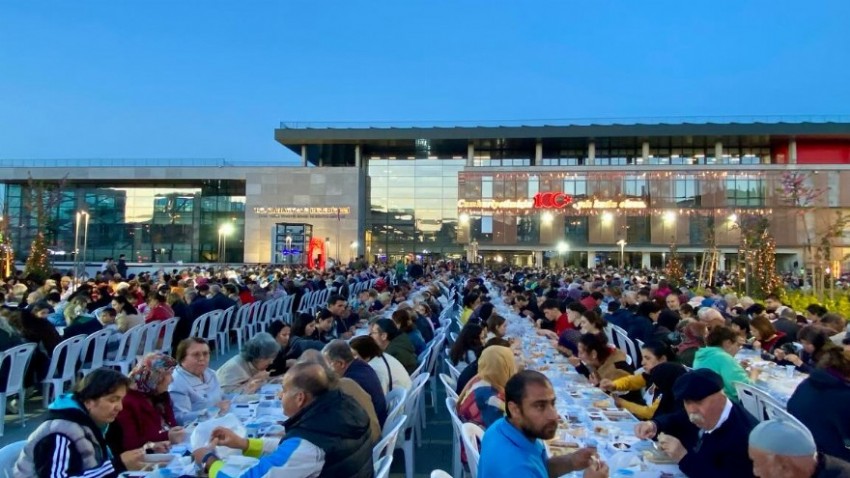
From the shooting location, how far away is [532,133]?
43938 mm

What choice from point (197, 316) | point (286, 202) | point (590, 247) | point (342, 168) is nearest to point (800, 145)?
point (590, 247)

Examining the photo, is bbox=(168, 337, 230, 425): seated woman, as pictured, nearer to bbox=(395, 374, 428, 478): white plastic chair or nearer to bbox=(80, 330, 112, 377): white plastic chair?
bbox=(395, 374, 428, 478): white plastic chair

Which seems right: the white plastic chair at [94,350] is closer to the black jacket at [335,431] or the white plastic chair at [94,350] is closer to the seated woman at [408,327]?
the seated woman at [408,327]

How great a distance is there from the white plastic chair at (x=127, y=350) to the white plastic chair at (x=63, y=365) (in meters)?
0.62

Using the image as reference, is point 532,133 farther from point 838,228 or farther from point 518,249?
point 838,228

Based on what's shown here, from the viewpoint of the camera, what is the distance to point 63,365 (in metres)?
7.00

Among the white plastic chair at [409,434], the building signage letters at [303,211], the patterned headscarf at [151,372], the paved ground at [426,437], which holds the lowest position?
the paved ground at [426,437]

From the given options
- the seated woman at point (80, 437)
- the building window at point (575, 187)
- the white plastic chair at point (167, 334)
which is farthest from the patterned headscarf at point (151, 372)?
the building window at point (575, 187)

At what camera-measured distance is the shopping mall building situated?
4284cm

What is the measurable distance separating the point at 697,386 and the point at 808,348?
3440mm

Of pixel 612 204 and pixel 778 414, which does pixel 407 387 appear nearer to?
pixel 778 414

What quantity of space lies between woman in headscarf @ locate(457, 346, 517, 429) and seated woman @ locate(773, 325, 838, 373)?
2.44 meters

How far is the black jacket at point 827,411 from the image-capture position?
3.51 meters

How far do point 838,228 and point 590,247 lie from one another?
28916 millimetres
